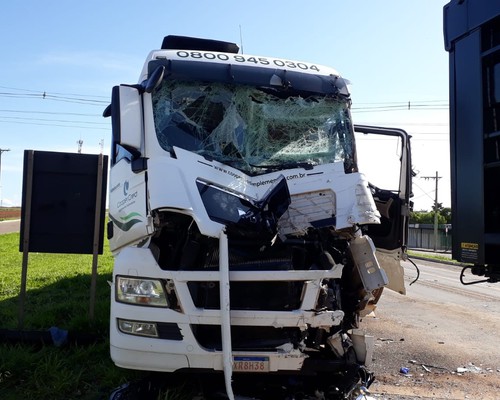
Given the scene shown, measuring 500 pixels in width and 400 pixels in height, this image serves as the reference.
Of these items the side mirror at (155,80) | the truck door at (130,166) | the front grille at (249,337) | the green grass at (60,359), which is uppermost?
the side mirror at (155,80)

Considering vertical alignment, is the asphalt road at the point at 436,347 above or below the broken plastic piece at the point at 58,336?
below

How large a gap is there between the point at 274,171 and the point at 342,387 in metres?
1.94

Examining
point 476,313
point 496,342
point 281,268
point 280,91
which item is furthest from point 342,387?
point 476,313

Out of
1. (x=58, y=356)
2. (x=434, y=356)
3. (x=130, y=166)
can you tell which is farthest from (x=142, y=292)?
(x=434, y=356)

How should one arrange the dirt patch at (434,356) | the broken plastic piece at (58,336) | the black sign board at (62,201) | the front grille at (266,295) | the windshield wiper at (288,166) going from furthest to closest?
the black sign board at (62,201)
the broken plastic piece at (58,336)
the dirt patch at (434,356)
the windshield wiper at (288,166)
the front grille at (266,295)

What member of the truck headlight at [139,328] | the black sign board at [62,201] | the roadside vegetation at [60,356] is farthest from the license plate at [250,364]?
the black sign board at [62,201]

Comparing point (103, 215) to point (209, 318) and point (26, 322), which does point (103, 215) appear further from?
point (209, 318)

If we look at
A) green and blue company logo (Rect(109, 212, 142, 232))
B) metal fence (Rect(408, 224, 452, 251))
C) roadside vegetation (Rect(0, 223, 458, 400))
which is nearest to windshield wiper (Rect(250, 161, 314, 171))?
green and blue company logo (Rect(109, 212, 142, 232))

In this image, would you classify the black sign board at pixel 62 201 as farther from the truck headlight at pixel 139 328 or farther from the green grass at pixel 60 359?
the truck headlight at pixel 139 328

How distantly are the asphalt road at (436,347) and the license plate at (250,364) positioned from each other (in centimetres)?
175

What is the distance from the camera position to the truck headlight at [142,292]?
3.64 metres

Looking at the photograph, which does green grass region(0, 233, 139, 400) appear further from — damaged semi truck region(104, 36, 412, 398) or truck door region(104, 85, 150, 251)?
truck door region(104, 85, 150, 251)

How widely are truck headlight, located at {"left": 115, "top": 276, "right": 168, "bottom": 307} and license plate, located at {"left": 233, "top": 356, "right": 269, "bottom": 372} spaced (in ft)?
2.18

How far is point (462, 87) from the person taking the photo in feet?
10.8
